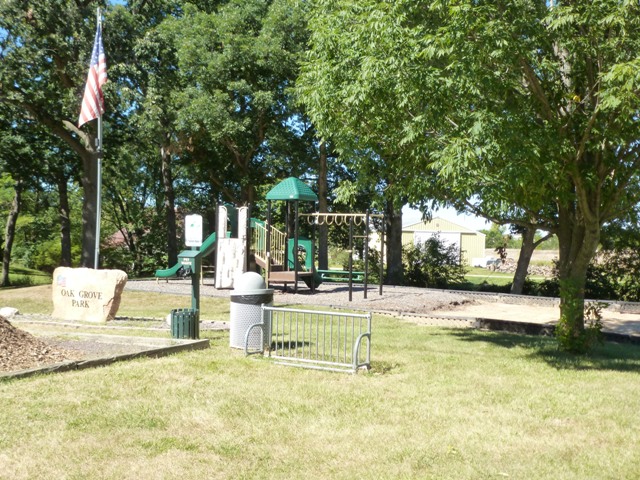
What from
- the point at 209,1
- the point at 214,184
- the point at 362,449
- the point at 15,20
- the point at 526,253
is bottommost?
the point at 362,449

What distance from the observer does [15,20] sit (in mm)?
23703

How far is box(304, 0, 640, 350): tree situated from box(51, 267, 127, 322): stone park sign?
5516mm

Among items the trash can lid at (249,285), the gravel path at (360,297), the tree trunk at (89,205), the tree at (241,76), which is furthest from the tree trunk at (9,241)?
the trash can lid at (249,285)

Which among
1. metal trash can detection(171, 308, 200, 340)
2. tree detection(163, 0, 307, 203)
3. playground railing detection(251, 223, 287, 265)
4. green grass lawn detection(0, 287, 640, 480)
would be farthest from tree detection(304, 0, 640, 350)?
tree detection(163, 0, 307, 203)

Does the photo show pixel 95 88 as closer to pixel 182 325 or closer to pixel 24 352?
pixel 182 325

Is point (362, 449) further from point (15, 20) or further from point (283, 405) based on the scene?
point (15, 20)

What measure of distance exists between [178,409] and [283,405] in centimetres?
104

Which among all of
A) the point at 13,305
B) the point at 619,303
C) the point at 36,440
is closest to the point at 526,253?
the point at 619,303

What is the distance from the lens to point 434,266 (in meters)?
26.6

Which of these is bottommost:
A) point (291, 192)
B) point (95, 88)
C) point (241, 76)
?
point (291, 192)

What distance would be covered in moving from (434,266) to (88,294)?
625 inches

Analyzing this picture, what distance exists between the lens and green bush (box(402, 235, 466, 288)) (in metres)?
26.5

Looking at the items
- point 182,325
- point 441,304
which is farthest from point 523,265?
point 182,325

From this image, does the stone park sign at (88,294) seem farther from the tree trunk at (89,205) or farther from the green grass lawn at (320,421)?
the tree trunk at (89,205)
